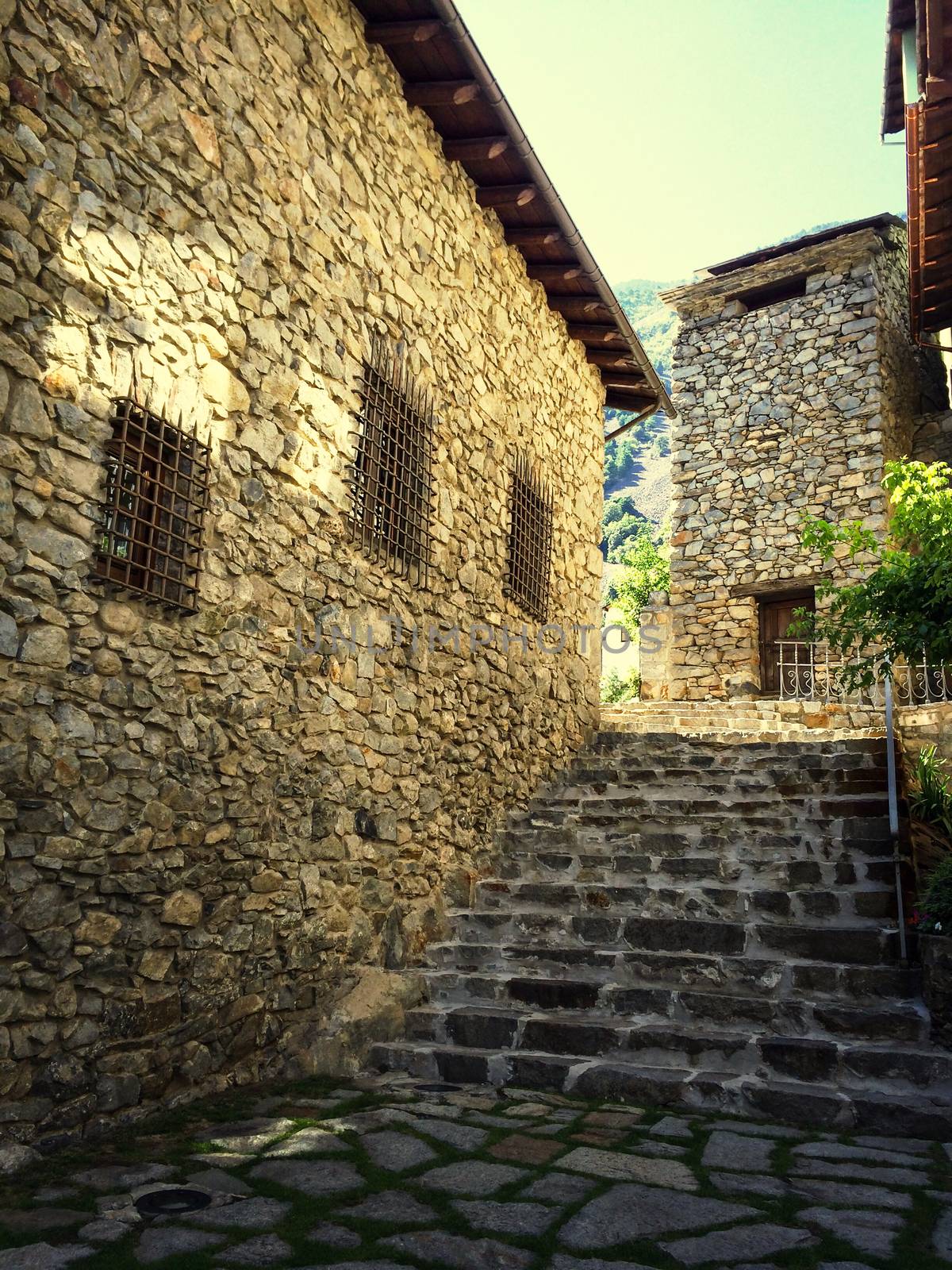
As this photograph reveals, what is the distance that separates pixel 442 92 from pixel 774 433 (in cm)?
898

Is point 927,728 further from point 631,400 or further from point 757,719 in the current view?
point 631,400

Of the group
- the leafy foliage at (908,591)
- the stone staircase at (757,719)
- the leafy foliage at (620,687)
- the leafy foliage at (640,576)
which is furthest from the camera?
the leafy foliage at (620,687)

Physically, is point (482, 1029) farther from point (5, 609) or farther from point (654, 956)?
point (5, 609)

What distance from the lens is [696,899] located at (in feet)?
17.9

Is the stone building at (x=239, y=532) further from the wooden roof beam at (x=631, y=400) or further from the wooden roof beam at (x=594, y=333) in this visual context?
the wooden roof beam at (x=631, y=400)

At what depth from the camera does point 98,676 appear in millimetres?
3574

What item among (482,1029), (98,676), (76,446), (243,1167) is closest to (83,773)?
(98,676)

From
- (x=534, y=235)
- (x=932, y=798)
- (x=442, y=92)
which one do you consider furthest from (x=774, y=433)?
(x=442, y=92)

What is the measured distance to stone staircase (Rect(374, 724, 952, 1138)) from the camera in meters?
4.03

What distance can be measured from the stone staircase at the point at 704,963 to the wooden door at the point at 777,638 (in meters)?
5.95

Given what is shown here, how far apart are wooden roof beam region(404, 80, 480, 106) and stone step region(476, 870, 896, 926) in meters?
4.91

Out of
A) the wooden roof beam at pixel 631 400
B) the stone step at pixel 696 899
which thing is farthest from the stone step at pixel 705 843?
the wooden roof beam at pixel 631 400

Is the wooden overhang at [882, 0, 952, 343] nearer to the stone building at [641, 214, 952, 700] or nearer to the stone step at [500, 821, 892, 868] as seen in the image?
the stone building at [641, 214, 952, 700]

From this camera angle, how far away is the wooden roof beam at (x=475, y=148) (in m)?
6.53
